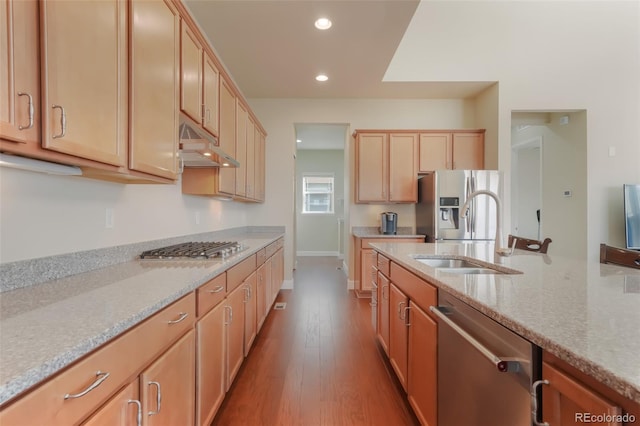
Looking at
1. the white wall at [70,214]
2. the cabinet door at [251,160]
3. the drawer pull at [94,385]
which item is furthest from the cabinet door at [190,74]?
the drawer pull at [94,385]

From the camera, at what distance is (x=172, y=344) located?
108 centimetres

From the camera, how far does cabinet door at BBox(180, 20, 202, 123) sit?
1.73 m

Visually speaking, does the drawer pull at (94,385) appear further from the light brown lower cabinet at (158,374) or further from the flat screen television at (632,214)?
the flat screen television at (632,214)

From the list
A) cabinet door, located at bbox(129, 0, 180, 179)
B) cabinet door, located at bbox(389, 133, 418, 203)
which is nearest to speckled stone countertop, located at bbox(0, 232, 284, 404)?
cabinet door, located at bbox(129, 0, 180, 179)

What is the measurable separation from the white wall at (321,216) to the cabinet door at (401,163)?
3.53 meters

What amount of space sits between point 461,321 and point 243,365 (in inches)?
69.0

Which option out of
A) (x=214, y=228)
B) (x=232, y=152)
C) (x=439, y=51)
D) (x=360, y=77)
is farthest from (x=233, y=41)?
(x=439, y=51)

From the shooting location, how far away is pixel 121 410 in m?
0.79

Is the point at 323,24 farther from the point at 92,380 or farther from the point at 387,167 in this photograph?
the point at 92,380

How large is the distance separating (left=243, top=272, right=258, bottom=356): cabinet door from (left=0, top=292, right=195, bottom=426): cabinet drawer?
109cm

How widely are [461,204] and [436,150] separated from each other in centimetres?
92

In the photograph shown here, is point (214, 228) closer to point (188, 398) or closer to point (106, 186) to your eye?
point (106, 186)

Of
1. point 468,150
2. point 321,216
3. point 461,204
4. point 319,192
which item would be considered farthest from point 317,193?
point 461,204

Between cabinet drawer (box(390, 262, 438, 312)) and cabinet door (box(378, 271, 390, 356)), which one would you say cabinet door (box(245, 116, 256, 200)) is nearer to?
cabinet door (box(378, 271, 390, 356))
